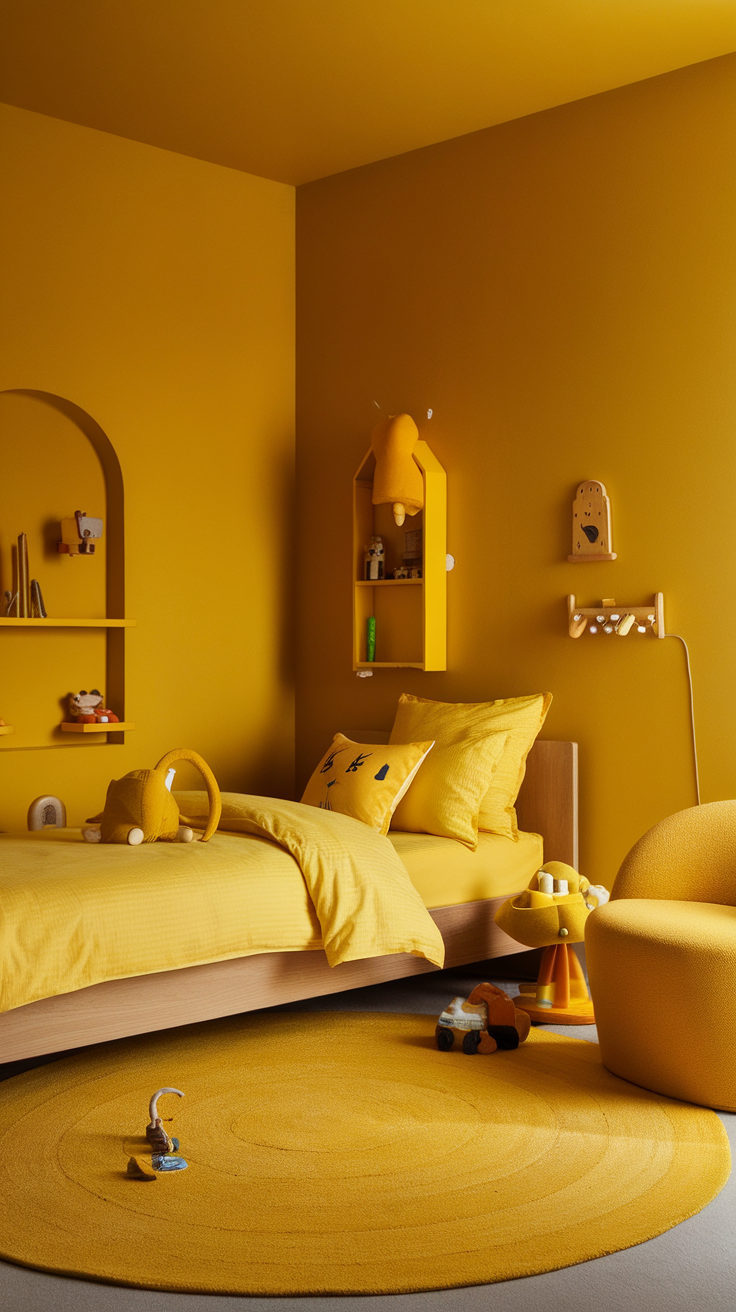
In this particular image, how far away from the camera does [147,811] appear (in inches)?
130

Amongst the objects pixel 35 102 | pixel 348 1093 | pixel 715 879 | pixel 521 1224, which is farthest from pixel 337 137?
pixel 521 1224

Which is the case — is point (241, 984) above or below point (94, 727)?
below

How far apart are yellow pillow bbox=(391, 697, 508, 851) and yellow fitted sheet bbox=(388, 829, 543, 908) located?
0.13 ft

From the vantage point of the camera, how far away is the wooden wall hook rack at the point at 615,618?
3.96m

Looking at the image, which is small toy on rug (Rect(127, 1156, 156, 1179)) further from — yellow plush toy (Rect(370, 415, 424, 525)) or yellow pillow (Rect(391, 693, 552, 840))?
yellow plush toy (Rect(370, 415, 424, 525))

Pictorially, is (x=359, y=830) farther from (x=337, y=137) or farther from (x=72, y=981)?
(x=337, y=137)

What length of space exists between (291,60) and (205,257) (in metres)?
1.02

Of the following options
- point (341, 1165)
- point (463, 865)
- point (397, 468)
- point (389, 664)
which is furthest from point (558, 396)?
point (341, 1165)

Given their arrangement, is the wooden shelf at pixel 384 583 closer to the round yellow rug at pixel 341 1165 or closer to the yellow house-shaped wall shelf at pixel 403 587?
the yellow house-shaped wall shelf at pixel 403 587

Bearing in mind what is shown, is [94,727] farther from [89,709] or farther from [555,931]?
[555,931]

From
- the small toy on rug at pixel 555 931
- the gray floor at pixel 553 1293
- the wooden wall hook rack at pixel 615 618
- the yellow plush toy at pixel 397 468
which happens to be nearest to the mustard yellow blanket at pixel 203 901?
the small toy on rug at pixel 555 931

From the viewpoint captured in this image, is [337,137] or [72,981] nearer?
[72,981]

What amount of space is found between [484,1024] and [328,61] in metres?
3.12

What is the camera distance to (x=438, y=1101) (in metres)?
2.82
